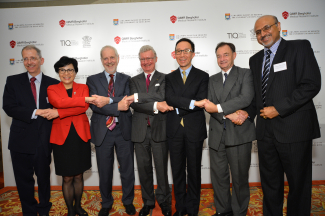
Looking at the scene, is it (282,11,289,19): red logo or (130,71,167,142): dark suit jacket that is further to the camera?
(282,11,289,19): red logo

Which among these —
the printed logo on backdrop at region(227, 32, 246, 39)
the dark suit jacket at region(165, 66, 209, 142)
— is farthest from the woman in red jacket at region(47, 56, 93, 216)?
the printed logo on backdrop at region(227, 32, 246, 39)

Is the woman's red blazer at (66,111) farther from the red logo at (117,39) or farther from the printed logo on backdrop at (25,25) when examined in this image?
the printed logo on backdrop at (25,25)

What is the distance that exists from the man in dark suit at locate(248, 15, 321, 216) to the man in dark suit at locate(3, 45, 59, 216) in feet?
8.65

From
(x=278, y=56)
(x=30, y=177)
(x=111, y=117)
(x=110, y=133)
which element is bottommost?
(x=30, y=177)

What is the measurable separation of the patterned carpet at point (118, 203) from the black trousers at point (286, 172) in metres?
0.68

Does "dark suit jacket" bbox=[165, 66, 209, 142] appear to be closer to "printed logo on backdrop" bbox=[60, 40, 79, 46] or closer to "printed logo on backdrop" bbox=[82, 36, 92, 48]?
"printed logo on backdrop" bbox=[82, 36, 92, 48]

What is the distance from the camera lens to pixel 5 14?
3688 mm

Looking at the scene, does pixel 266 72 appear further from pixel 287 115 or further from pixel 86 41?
pixel 86 41

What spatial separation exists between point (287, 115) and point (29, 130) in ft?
9.85

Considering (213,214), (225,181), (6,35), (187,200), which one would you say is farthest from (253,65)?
(6,35)

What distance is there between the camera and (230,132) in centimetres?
229

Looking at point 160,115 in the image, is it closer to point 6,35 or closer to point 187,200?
point 187,200

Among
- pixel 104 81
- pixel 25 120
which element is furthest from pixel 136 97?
pixel 25 120

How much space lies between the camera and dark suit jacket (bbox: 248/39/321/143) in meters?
1.85
